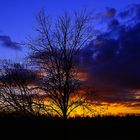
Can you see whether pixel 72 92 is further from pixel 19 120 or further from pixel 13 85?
pixel 19 120

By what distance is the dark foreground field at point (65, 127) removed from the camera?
19264 mm

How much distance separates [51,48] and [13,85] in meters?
4.77

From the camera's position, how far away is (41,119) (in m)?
20.9

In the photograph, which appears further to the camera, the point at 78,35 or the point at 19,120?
the point at 78,35

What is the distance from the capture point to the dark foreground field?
19.3m

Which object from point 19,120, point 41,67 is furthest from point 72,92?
point 19,120

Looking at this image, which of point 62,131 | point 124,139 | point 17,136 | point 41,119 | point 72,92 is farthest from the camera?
point 72,92

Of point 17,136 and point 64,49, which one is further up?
point 64,49

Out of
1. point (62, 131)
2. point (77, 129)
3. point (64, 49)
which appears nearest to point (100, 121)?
point (77, 129)

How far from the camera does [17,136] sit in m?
19.1

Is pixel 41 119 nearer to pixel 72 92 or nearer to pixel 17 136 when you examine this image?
pixel 17 136

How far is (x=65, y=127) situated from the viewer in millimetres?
23203

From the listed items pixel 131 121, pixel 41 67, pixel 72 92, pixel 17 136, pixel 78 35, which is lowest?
pixel 17 136

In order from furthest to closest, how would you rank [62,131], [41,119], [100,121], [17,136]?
1. [100,121]
2. [62,131]
3. [41,119]
4. [17,136]
